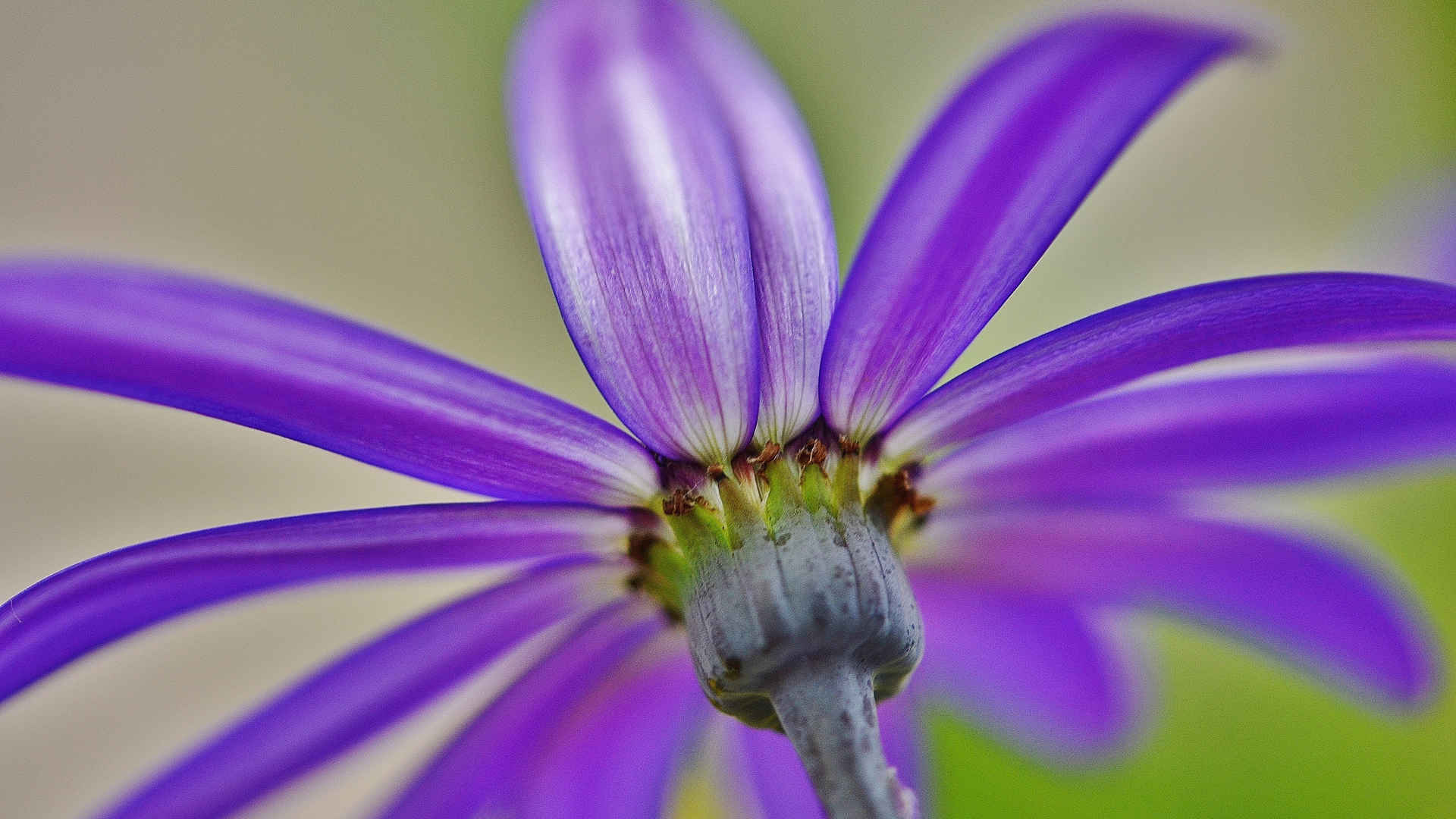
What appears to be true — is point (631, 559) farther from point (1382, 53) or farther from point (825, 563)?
point (1382, 53)

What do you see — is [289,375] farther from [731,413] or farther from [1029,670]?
[1029,670]

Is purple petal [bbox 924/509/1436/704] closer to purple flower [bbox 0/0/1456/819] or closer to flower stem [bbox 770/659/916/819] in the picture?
purple flower [bbox 0/0/1456/819]

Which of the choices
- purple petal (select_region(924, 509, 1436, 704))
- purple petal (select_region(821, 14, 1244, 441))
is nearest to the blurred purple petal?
purple petal (select_region(924, 509, 1436, 704))

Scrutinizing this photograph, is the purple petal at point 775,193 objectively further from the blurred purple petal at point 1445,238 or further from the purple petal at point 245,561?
the blurred purple petal at point 1445,238

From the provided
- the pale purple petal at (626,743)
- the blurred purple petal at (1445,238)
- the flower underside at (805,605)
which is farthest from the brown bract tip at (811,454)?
the blurred purple petal at (1445,238)

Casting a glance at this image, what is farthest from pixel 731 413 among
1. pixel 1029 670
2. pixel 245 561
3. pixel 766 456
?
pixel 1029 670

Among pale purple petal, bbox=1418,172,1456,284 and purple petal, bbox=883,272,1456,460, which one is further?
pale purple petal, bbox=1418,172,1456,284
